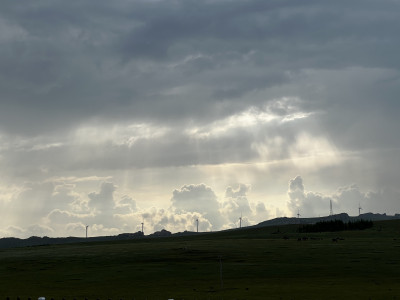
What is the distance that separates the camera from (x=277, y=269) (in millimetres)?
155625

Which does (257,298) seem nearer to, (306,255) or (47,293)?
(47,293)

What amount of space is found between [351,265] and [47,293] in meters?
80.6

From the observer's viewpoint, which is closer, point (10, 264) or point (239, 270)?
point (239, 270)

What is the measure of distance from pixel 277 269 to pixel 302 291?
43613 mm

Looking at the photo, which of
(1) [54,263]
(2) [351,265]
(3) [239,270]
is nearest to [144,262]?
(1) [54,263]

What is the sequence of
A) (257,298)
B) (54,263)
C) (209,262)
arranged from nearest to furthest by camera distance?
(257,298) < (209,262) < (54,263)

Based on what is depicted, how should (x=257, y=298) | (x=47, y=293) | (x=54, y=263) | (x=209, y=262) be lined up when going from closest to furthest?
1. (x=257, y=298)
2. (x=47, y=293)
3. (x=209, y=262)
4. (x=54, y=263)

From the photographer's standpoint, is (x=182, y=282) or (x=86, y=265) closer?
(x=182, y=282)

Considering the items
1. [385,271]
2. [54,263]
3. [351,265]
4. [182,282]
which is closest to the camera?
[182,282]

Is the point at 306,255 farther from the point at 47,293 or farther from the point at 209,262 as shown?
the point at 47,293

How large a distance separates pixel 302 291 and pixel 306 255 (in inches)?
2927

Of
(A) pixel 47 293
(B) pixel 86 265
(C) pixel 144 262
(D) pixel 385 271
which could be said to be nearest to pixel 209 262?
(C) pixel 144 262

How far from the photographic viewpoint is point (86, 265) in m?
184

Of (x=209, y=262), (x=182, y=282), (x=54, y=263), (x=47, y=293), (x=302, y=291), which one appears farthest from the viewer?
(x=54, y=263)
